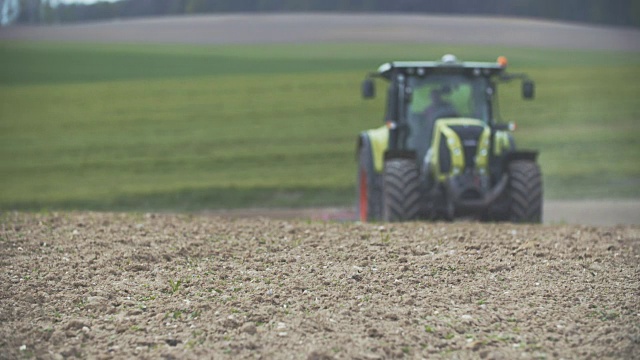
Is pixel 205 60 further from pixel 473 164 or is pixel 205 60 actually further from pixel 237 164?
pixel 473 164

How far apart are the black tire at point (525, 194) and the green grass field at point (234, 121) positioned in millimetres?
7310

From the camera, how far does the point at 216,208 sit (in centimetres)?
1784

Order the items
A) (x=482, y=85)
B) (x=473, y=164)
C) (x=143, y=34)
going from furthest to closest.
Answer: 1. (x=143, y=34)
2. (x=482, y=85)
3. (x=473, y=164)

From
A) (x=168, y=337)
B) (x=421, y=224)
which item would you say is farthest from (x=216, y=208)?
(x=168, y=337)

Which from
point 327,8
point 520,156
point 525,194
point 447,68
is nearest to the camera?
point 525,194

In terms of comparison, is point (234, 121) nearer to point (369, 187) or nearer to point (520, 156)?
point (369, 187)

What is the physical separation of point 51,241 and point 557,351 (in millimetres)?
4658

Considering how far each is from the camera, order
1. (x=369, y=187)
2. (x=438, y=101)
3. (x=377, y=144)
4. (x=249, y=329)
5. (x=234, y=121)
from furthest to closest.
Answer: (x=234, y=121) → (x=377, y=144) → (x=369, y=187) → (x=438, y=101) → (x=249, y=329)

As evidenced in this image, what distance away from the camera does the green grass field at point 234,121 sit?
19625 mm

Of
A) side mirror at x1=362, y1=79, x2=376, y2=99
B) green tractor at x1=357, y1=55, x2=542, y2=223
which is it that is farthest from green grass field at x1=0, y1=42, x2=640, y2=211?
green tractor at x1=357, y1=55, x2=542, y2=223

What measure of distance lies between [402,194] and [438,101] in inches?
68.5

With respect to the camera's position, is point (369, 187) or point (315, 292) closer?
point (315, 292)

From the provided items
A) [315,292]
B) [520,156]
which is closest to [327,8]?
[520,156]

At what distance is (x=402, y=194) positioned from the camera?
444 inches
